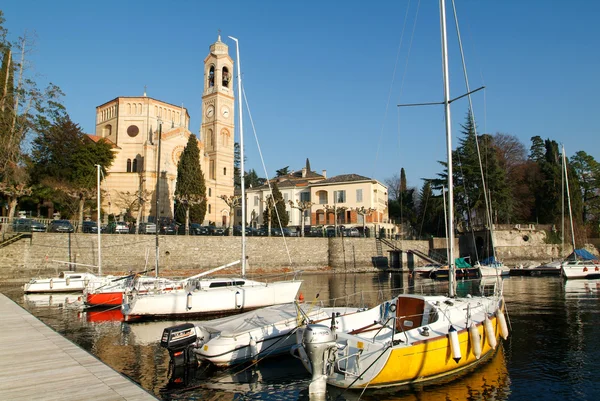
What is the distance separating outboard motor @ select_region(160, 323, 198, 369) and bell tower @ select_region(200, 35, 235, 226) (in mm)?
50870

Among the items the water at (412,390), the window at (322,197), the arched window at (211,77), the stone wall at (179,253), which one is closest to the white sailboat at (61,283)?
the stone wall at (179,253)

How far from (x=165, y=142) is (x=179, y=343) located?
51.4 metres

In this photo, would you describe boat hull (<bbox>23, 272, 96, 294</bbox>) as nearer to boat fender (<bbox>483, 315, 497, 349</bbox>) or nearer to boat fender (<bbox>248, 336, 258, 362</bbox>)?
boat fender (<bbox>248, 336, 258, 362</bbox>)

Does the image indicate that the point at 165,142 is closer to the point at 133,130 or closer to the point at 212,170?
the point at 133,130

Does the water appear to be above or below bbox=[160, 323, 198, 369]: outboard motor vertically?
below

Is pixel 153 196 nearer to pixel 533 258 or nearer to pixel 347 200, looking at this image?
pixel 347 200

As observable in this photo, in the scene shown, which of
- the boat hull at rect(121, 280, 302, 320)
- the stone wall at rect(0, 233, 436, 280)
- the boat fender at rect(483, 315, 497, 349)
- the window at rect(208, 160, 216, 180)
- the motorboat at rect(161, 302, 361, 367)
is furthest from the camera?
the window at rect(208, 160, 216, 180)

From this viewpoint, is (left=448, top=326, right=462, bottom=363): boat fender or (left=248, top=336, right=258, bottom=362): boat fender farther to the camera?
(left=248, top=336, right=258, bottom=362): boat fender

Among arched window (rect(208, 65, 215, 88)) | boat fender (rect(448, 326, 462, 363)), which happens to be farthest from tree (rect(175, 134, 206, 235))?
boat fender (rect(448, 326, 462, 363))

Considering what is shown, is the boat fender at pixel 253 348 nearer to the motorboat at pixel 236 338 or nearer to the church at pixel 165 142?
the motorboat at pixel 236 338

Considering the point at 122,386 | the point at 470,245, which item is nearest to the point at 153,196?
the point at 470,245

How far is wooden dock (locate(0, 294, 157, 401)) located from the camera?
7.32 m

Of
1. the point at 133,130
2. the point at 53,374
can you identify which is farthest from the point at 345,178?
Answer: the point at 53,374

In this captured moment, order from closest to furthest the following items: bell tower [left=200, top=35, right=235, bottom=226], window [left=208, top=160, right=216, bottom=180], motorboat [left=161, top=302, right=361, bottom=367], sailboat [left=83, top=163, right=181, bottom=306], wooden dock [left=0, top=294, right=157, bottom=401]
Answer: wooden dock [left=0, top=294, right=157, bottom=401]
motorboat [left=161, top=302, right=361, bottom=367]
sailboat [left=83, top=163, right=181, bottom=306]
bell tower [left=200, top=35, right=235, bottom=226]
window [left=208, top=160, right=216, bottom=180]
